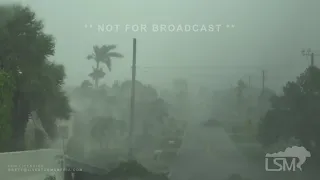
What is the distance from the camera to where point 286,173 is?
84.9 inches

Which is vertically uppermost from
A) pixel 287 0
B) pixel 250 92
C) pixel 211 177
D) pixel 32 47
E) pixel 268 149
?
pixel 287 0

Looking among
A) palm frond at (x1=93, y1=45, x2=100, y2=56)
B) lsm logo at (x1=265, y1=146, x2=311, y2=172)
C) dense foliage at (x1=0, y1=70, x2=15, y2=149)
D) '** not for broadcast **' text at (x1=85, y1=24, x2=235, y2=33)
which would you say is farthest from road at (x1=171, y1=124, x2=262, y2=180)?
dense foliage at (x1=0, y1=70, x2=15, y2=149)

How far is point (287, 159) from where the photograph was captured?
84.7 inches

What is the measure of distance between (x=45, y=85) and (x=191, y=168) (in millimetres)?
807

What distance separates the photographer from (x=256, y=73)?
216 cm

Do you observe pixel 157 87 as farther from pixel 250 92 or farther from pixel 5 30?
pixel 5 30

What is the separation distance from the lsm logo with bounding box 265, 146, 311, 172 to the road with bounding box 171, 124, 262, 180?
0.24ft

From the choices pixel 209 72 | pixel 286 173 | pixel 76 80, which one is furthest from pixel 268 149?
pixel 76 80

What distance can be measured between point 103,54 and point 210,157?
0.71m

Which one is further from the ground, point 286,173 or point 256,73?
point 256,73

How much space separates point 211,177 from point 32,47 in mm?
1065

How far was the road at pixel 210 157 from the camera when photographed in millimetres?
2135

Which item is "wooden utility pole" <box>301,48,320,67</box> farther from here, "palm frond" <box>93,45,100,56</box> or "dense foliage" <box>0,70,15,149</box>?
"dense foliage" <box>0,70,15,149</box>

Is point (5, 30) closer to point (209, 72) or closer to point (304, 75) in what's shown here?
point (209, 72)
